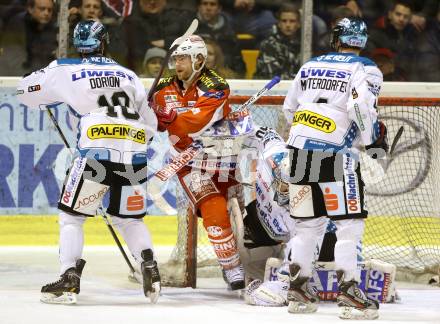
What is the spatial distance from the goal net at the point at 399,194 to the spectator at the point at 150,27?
1176 mm

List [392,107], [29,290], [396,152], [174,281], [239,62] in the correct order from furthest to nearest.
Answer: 1. [239,62]
2. [396,152]
3. [392,107]
4. [174,281]
5. [29,290]

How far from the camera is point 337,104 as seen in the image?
5.21m

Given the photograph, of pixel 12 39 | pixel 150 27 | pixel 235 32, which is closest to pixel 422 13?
pixel 235 32

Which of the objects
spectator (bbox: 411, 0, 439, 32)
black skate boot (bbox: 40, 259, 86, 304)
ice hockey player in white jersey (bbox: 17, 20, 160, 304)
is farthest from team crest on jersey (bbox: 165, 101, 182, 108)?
spectator (bbox: 411, 0, 439, 32)

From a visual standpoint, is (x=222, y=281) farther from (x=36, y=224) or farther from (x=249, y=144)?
(x=36, y=224)

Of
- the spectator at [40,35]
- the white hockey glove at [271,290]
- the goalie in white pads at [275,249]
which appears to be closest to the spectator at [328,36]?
the spectator at [40,35]

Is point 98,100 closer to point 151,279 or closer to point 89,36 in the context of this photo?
point 89,36

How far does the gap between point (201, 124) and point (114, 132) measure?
51 cm

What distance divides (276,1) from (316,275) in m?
3.70

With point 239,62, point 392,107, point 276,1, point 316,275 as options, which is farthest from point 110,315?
point 276,1

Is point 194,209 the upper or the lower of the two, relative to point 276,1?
lower

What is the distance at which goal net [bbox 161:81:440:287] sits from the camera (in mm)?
6504

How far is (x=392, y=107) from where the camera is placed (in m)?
6.83

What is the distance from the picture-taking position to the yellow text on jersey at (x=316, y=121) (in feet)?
17.1
